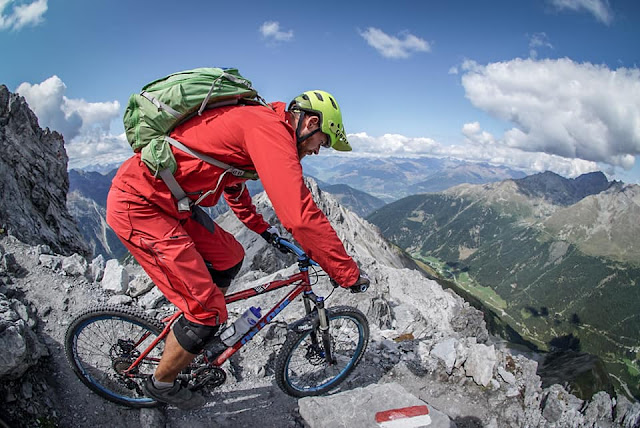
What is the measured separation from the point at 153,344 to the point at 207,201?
262 cm

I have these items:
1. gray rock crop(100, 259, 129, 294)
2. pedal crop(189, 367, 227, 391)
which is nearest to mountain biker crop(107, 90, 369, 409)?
pedal crop(189, 367, 227, 391)

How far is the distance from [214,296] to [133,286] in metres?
7.08

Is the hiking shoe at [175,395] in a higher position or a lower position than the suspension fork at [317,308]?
lower

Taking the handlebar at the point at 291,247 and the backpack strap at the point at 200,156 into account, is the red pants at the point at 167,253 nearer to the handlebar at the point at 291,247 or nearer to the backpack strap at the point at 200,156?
the backpack strap at the point at 200,156

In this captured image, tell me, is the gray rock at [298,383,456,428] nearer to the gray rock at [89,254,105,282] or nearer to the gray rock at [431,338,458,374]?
the gray rock at [431,338,458,374]

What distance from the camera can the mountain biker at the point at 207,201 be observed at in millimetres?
4047

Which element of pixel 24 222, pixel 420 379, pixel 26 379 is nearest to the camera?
pixel 26 379

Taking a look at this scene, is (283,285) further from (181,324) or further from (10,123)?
(10,123)

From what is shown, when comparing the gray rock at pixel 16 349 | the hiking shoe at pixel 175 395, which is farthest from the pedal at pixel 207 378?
the gray rock at pixel 16 349

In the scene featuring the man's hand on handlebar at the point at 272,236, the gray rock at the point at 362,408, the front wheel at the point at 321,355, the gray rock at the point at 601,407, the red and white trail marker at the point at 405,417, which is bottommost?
the gray rock at the point at 601,407

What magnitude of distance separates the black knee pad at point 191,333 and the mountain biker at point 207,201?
0.01 m

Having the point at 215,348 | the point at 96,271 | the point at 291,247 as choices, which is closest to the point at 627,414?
the point at 291,247

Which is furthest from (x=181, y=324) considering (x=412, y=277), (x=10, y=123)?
(x=412, y=277)

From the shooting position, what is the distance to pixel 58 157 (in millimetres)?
36062
